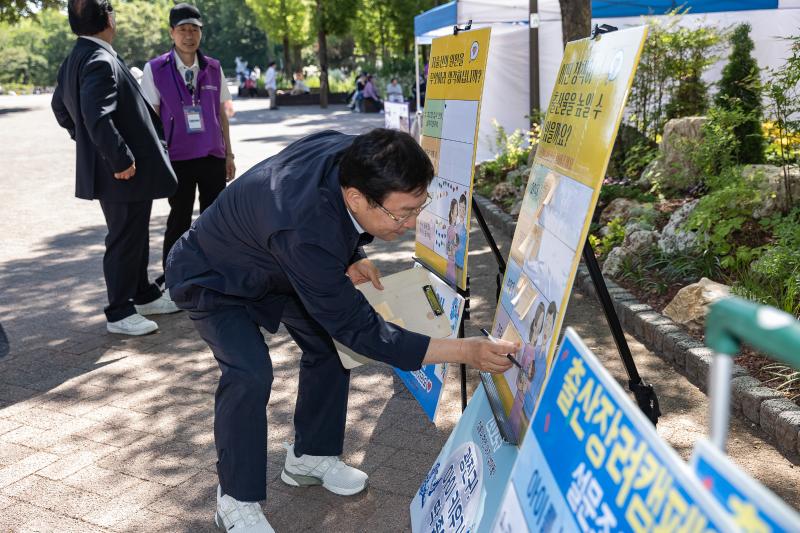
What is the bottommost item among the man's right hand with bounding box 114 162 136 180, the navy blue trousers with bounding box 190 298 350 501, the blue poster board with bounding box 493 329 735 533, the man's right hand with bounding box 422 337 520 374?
the navy blue trousers with bounding box 190 298 350 501

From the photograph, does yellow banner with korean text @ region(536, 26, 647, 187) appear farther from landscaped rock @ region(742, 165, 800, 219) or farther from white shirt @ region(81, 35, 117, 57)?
landscaped rock @ region(742, 165, 800, 219)

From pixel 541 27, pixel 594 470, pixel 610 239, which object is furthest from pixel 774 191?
pixel 541 27

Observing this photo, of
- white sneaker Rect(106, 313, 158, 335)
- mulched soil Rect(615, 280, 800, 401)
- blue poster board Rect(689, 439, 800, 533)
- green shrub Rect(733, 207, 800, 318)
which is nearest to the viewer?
blue poster board Rect(689, 439, 800, 533)

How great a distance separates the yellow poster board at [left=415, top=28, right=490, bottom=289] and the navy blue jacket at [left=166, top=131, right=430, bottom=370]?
Result: 0.75 meters

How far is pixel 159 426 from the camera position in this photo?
4.33 meters

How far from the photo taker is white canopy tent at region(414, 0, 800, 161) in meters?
11.6

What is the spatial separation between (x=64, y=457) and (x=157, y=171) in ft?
7.12

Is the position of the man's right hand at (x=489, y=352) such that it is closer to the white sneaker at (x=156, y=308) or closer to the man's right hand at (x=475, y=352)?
the man's right hand at (x=475, y=352)

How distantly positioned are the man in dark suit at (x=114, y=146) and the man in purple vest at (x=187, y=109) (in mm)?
367

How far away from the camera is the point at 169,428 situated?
14.1 ft

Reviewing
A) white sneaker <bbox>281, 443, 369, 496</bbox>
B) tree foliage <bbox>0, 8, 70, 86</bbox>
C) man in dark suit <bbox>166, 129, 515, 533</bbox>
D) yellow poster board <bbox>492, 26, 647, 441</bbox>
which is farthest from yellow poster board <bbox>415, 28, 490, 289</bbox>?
tree foliage <bbox>0, 8, 70, 86</bbox>

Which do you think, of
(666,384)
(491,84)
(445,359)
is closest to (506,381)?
(445,359)

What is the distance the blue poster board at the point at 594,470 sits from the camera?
1231 mm

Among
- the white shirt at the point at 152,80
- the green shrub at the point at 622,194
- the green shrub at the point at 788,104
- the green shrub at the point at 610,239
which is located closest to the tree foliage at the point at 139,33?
the green shrub at the point at 622,194
